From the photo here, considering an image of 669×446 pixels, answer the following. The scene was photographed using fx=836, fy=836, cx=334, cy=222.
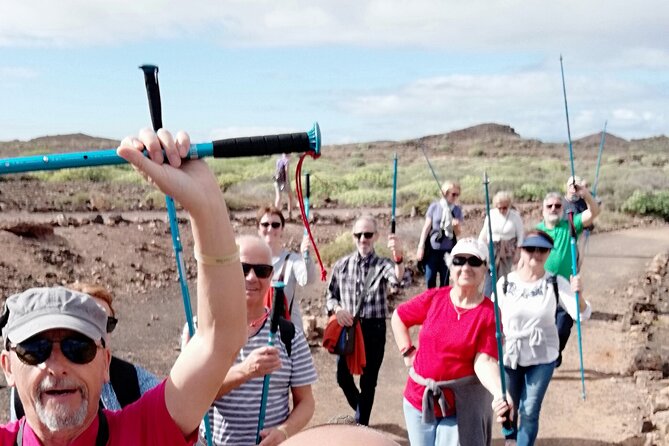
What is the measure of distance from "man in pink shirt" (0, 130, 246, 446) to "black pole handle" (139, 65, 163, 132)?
0.68 ft

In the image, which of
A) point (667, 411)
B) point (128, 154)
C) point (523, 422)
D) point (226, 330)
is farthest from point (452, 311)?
point (667, 411)

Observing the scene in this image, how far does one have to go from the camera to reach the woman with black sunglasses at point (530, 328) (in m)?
6.11

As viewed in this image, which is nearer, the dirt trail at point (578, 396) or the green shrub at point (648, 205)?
the dirt trail at point (578, 396)

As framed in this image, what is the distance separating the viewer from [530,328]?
6219 millimetres

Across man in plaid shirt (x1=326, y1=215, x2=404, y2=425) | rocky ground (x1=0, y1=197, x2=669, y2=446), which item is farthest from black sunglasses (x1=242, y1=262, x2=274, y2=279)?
rocky ground (x1=0, y1=197, x2=669, y2=446)

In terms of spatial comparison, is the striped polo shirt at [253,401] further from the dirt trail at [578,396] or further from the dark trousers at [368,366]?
the dirt trail at [578,396]

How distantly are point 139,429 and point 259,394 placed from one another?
1.49 meters

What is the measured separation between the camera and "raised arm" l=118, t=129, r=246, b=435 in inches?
90.7

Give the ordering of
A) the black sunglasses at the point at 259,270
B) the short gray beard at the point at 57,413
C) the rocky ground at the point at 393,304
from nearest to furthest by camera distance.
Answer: the short gray beard at the point at 57,413
the black sunglasses at the point at 259,270
the rocky ground at the point at 393,304

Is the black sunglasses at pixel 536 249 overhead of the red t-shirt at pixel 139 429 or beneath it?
beneath

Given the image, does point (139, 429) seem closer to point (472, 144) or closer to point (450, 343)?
point (450, 343)

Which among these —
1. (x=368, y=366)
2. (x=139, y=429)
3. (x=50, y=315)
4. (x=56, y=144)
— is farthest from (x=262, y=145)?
(x=56, y=144)

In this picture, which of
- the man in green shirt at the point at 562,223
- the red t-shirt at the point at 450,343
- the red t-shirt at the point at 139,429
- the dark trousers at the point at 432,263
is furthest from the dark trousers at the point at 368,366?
the red t-shirt at the point at 139,429

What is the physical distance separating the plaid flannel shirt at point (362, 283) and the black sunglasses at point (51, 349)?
175 inches
